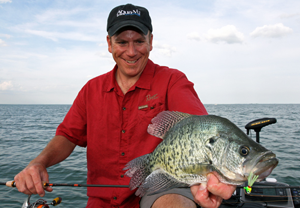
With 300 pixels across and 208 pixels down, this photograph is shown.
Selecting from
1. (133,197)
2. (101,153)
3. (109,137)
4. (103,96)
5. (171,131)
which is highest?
(103,96)

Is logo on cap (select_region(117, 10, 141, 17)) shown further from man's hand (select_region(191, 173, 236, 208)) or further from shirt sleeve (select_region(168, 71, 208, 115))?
man's hand (select_region(191, 173, 236, 208))

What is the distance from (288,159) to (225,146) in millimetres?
10850

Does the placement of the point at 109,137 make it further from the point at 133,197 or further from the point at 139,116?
the point at 133,197

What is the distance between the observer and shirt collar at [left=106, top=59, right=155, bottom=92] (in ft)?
10.4

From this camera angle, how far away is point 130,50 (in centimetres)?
310

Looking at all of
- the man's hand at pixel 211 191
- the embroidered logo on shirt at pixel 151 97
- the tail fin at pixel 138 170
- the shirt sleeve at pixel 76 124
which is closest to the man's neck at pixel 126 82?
the embroidered logo on shirt at pixel 151 97

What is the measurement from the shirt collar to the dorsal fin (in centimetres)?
107

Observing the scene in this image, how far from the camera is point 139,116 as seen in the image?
10.1 feet

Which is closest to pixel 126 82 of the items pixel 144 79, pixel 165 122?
pixel 144 79

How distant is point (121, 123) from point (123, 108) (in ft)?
0.68

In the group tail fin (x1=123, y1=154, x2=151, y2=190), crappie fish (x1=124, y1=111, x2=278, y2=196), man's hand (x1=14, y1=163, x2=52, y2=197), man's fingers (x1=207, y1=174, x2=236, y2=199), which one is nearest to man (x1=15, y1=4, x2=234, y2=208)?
man's hand (x1=14, y1=163, x2=52, y2=197)

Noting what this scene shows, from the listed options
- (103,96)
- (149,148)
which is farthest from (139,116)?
(103,96)

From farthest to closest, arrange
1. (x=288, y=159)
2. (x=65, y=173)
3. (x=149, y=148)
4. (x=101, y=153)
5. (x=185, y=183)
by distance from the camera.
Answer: (x=288, y=159) → (x=65, y=173) → (x=101, y=153) → (x=149, y=148) → (x=185, y=183)

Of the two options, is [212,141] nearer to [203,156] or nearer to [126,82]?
[203,156]
